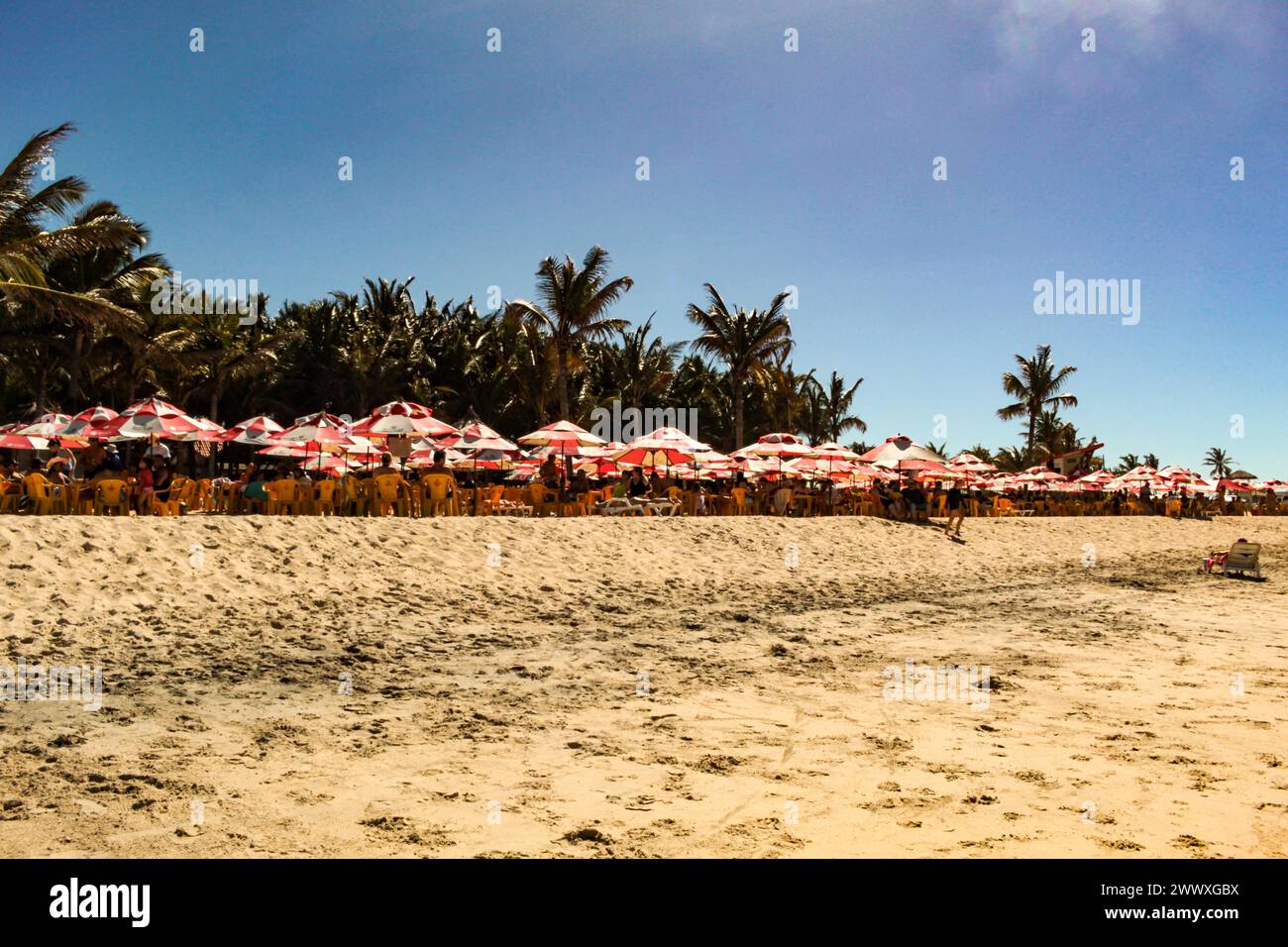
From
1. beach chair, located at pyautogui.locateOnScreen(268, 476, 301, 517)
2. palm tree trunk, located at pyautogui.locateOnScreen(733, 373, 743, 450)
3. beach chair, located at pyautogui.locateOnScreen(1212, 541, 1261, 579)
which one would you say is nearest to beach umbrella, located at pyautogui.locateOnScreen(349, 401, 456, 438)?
beach chair, located at pyautogui.locateOnScreen(268, 476, 301, 517)

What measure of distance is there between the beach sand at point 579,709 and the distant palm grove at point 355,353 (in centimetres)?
1349

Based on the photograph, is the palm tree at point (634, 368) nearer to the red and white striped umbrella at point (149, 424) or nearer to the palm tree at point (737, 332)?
the palm tree at point (737, 332)

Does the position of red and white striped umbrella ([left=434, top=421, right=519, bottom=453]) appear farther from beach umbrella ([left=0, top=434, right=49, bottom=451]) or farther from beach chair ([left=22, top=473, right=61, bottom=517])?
beach umbrella ([left=0, top=434, right=49, bottom=451])

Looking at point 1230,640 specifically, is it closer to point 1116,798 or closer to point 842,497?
point 1116,798

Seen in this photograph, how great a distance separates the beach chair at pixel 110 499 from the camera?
41.7 ft

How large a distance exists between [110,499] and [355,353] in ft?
76.0

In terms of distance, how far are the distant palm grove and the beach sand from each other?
13488mm

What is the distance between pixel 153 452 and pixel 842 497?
1824 centimetres

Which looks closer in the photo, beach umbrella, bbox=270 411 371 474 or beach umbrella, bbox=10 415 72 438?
beach umbrella, bbox=270 411 371 474

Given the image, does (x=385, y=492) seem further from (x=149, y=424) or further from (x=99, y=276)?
(x=99, y=276)

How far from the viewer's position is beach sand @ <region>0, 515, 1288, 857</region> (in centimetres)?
418

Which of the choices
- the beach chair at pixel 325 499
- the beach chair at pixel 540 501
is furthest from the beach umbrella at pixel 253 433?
the beach chair at pixel 540 501
